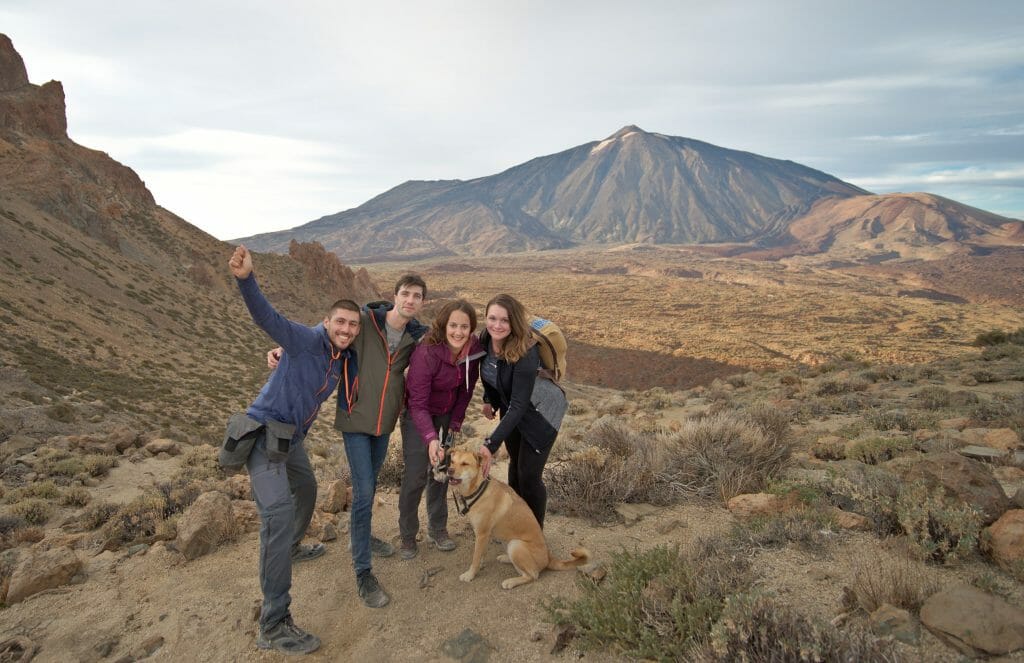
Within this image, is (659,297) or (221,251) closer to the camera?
(221,251)

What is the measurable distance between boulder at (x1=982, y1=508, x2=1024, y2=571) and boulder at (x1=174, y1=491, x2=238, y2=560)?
518 centimetres

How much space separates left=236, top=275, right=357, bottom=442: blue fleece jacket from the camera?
2.77 m

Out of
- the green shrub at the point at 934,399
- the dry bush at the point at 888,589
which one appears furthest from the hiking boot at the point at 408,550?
the green shrub at the point at 934,399

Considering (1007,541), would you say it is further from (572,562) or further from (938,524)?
(572,562)

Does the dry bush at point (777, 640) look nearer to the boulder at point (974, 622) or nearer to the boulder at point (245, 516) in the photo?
the boulder at point (974, 622)

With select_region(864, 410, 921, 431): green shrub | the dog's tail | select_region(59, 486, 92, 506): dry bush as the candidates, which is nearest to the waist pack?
the dog's tail

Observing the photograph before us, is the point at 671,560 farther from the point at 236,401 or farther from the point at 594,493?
the point at 236,401

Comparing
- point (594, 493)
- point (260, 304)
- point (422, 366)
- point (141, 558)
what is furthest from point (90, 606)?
point (594, 493)

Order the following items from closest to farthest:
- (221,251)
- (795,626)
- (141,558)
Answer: (795,626)
(141,558)
(221,251)

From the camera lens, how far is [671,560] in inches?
109

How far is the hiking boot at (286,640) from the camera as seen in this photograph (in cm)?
283

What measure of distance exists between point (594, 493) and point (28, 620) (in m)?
4.01

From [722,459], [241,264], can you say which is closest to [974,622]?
[722,459]

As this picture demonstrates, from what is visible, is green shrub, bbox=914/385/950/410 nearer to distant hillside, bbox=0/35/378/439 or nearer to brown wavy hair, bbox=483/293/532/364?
brown wavy hair, bbox=483/293/532/364
